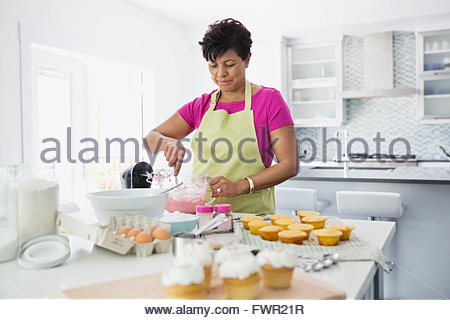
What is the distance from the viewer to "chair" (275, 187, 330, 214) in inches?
85.0

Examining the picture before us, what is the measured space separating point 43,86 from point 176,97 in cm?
151

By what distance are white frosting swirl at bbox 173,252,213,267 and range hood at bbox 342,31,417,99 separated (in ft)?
12.2

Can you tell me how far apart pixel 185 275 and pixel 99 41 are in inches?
107

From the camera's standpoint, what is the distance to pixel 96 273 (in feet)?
2.26

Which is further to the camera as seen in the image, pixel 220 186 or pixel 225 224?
Result: pixel 220 186

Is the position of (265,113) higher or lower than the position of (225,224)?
higher

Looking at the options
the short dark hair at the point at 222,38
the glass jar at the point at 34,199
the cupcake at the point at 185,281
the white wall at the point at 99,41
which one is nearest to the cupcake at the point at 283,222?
the cupcake at the point at 185,281

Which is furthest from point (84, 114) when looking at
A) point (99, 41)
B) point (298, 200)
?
point (298, 200)

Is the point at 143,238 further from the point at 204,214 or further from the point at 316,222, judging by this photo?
the point at 316,222

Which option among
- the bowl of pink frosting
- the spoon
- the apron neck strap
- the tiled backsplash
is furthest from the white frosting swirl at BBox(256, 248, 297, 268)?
the tiled backsplash

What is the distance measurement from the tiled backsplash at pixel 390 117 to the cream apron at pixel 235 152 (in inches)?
127

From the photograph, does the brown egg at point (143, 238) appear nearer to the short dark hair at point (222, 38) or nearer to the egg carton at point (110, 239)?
the egg carton at point (110, 239)

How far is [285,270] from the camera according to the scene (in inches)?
23.3

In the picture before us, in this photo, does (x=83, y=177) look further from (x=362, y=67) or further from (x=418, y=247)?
(x=362, y=67)
